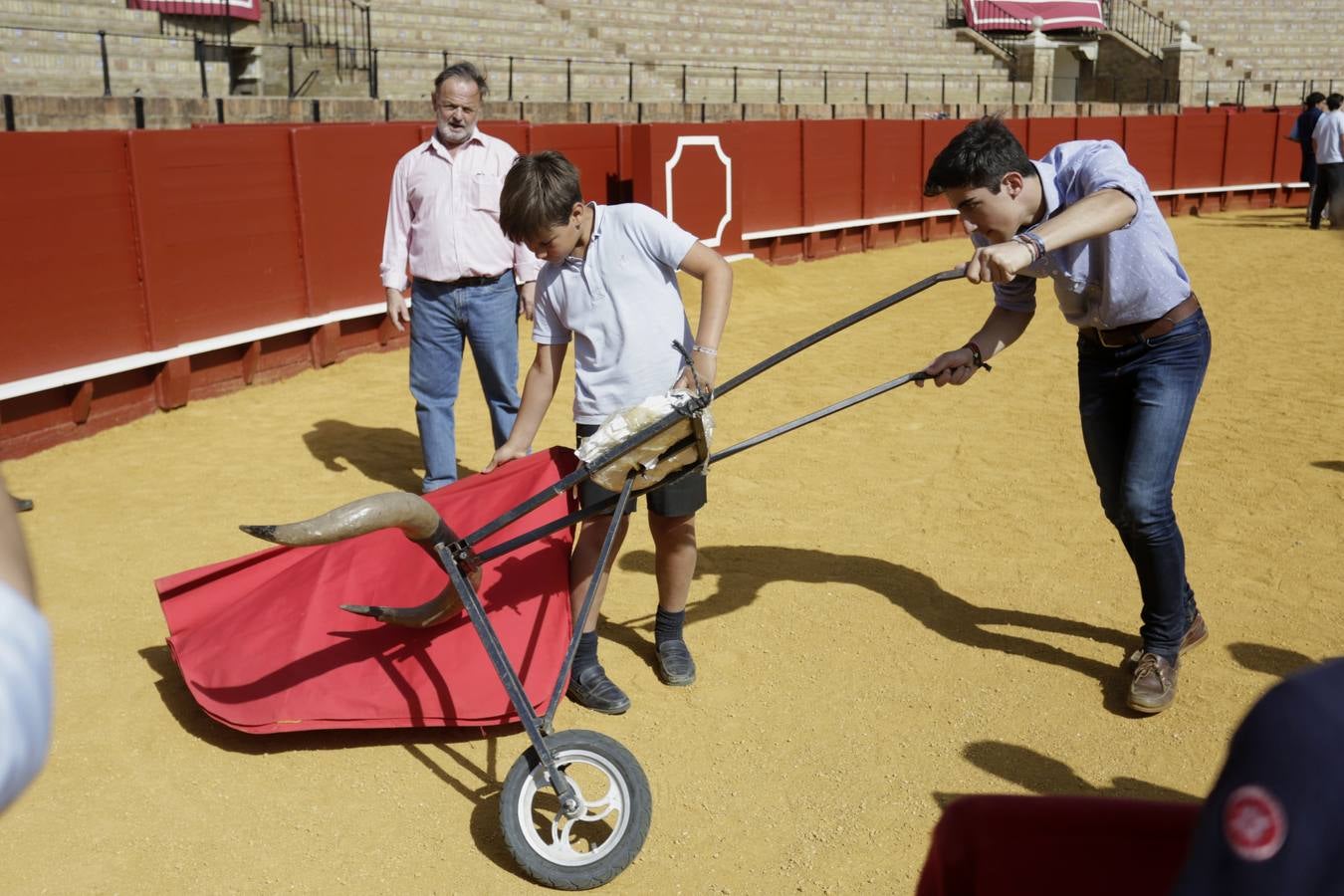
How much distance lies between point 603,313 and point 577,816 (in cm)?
124

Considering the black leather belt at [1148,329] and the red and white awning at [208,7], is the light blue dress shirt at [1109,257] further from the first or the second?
the red and white awning at [208,7]

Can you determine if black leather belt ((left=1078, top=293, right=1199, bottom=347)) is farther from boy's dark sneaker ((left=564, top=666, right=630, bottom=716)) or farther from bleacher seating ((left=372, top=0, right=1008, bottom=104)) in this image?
bleacher seating ((left=372, top=0, right=1008, bottom=104))

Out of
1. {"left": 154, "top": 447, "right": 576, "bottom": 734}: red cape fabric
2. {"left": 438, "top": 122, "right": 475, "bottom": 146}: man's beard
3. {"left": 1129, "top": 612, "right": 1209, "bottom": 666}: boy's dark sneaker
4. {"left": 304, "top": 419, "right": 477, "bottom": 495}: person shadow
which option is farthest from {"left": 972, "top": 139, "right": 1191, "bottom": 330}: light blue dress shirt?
{"left": 304, "top": 419, "right": 477, "bottom": 495}: person shadow

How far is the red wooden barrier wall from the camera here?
21.4ft

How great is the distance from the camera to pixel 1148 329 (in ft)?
10.8

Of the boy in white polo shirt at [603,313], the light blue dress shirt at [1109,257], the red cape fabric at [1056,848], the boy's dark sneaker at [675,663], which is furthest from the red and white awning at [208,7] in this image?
the red cape fabric at [1056,848]

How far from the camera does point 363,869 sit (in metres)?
2.94

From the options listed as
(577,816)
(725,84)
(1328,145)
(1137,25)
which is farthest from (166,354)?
(1137,25)

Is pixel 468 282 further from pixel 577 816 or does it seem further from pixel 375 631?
pixel 577 816

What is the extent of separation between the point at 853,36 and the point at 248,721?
22.3m

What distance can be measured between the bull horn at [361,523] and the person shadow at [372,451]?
2901 mm

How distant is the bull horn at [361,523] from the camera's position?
8.58ft

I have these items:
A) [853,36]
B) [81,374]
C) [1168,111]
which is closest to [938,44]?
[853,36]

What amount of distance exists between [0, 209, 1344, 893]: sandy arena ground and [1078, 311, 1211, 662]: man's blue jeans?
0.33 metres
